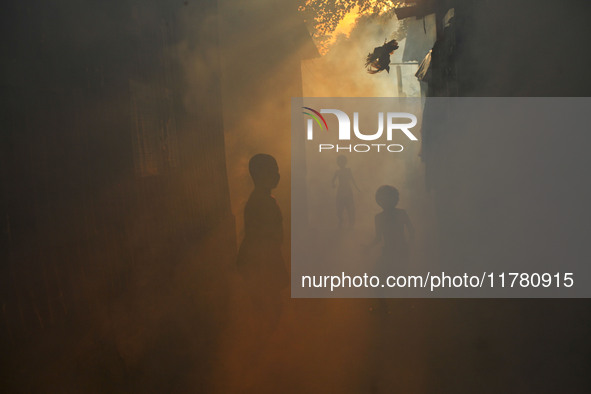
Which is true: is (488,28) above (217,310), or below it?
above

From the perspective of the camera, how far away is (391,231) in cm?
164

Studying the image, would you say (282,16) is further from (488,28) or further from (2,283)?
(2,283)

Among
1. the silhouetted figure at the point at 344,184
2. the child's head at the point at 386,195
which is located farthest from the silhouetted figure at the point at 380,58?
the child's head at the point at 386,195

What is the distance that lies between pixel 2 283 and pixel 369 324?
6.34 ft

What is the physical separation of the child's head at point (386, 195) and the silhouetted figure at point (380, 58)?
1.99 feet

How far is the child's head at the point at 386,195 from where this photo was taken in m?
1.63

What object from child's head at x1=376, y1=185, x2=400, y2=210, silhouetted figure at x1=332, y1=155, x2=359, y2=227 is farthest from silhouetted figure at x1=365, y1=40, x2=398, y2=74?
child's head at x1=376, y1=185, x2=400, y2=210

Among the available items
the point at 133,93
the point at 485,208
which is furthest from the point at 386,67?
the point at 133,93

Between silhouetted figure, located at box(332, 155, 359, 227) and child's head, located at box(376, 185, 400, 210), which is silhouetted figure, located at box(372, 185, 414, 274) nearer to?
child's head, located at box(376, 185, 400, 210)

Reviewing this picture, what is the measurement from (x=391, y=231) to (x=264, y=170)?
2.42 ft

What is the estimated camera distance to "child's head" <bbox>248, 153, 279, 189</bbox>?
1640mm

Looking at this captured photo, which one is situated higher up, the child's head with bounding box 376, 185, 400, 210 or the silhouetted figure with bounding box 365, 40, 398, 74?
the silhouetted figure with bounding box 365, 40, 398, 74

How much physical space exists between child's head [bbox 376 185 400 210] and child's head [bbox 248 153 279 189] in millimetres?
541

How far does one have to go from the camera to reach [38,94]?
5.29 ft
